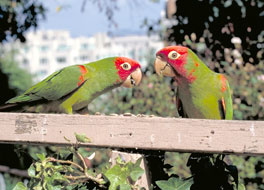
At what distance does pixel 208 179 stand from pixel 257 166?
132 centimetres

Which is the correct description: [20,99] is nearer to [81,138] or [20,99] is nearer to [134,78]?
[134,78]

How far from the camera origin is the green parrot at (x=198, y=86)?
1624 mm

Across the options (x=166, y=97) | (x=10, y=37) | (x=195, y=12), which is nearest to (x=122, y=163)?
(x=195, y=12)

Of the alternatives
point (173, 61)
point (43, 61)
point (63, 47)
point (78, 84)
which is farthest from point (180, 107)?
point (43, 61)

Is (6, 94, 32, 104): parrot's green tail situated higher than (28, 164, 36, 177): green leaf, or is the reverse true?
(28, 164, 36, 177): green leaf

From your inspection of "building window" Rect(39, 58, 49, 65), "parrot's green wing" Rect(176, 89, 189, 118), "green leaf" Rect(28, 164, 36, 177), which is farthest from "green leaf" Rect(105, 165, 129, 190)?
"building window" Rect(39, 58, 49, 65)

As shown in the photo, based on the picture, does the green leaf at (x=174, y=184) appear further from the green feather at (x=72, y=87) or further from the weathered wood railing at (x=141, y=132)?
the green feather at (x=72, y=87)

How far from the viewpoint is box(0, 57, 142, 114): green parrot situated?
159 centimetres

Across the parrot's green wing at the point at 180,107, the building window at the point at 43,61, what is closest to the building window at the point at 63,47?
the building window at the point at 43,61

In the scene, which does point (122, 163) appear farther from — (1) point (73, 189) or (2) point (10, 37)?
(2) point (10, 37)

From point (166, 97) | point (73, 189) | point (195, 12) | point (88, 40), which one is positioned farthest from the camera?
point (88, 40)

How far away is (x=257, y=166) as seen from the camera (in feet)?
7.52

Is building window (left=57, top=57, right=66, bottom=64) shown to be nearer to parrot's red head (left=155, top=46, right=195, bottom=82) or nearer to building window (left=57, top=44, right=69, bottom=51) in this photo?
building window (left=57, top=44, right=69, bottom=51)

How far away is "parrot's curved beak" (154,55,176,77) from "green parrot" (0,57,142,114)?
8 centimetres
